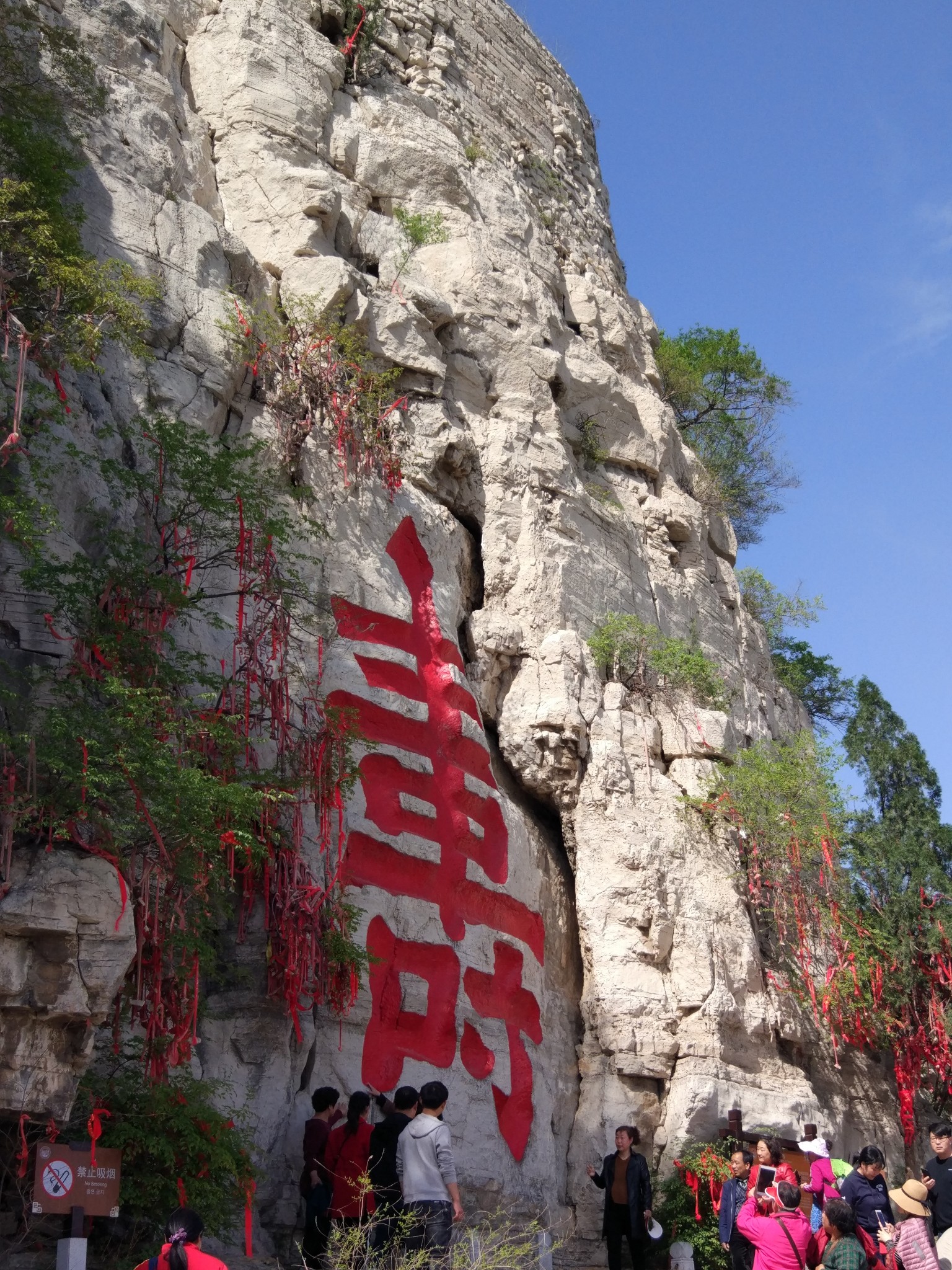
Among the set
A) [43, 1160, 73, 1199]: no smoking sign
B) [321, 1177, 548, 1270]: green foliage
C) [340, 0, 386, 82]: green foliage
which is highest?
[340, 0, 386, 82]: green foliage

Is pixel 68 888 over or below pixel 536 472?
below

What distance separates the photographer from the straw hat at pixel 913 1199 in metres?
6.39

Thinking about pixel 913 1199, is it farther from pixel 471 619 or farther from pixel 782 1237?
pixel 471 619

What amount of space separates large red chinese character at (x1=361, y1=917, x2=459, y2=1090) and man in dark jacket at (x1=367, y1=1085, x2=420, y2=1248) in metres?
1.42

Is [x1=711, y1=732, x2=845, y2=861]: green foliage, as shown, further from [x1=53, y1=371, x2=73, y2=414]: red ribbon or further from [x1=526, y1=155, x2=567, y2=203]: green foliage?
[x1=526, y1=155, x2=567, y2=203]: green foliage

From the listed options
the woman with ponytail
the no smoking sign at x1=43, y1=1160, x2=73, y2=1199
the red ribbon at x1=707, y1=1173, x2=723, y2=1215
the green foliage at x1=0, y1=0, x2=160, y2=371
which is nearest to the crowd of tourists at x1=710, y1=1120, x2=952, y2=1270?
the red ribbon at x1=707, y1=1173, x2=723, y2=1215

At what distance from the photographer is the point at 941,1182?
22.0ft

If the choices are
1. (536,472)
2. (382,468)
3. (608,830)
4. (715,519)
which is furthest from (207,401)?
(715,519)

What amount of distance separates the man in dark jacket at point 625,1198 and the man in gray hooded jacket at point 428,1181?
7.19ft

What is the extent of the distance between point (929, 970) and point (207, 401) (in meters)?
7.94

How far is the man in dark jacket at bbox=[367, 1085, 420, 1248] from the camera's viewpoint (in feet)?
21.2

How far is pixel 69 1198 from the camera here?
17.4ft

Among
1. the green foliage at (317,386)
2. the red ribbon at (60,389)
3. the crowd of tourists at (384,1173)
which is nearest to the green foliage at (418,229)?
the green foliage at (317,386)

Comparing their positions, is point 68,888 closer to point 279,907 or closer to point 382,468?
point 279,907
